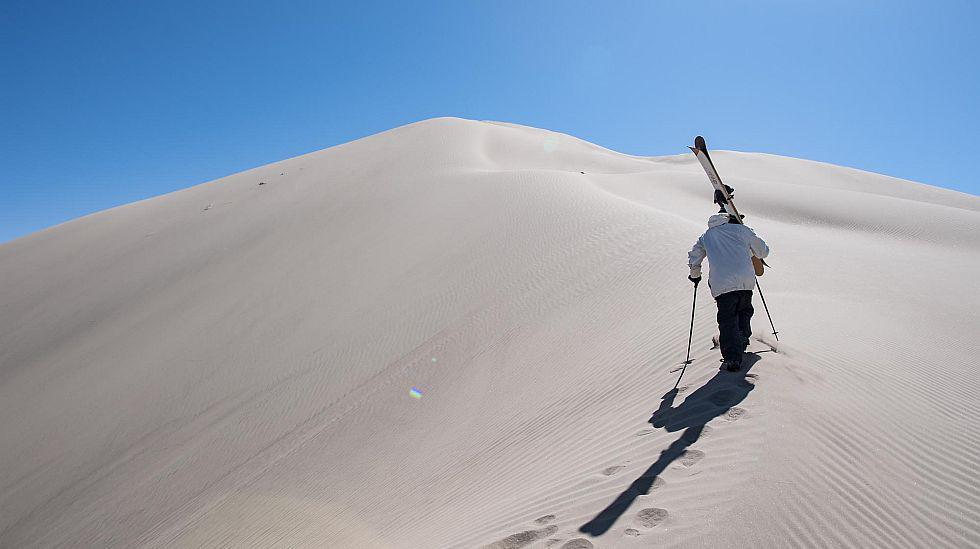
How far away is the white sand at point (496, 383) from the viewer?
3502mm

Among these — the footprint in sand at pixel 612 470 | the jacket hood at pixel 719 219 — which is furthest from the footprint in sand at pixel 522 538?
the jacket hood at pixel 719 219

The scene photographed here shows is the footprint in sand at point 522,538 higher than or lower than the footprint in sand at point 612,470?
lower

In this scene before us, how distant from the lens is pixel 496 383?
751cm

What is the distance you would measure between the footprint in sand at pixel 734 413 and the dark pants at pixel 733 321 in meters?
0.81

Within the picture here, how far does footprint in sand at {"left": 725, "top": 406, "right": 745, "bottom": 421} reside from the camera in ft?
13.3

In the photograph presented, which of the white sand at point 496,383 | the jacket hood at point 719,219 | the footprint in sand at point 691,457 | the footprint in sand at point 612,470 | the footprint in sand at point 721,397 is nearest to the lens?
the white sand at point 496,383

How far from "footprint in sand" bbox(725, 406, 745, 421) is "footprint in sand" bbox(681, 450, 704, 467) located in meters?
0.49

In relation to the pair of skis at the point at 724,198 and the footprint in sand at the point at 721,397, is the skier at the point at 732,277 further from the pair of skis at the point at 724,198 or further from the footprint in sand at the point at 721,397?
the footprint in sand at the point at 721,397

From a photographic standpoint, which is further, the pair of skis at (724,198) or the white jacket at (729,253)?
the pair of skis at (724,198)

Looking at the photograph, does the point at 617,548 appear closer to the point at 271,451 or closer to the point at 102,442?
the point at 271,451

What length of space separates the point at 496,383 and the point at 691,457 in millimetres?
4025

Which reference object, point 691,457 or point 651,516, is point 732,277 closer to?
point 691,457

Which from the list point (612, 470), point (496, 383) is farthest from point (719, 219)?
point (496, 383)

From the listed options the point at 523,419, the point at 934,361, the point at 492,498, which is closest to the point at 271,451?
the point at 523,419
